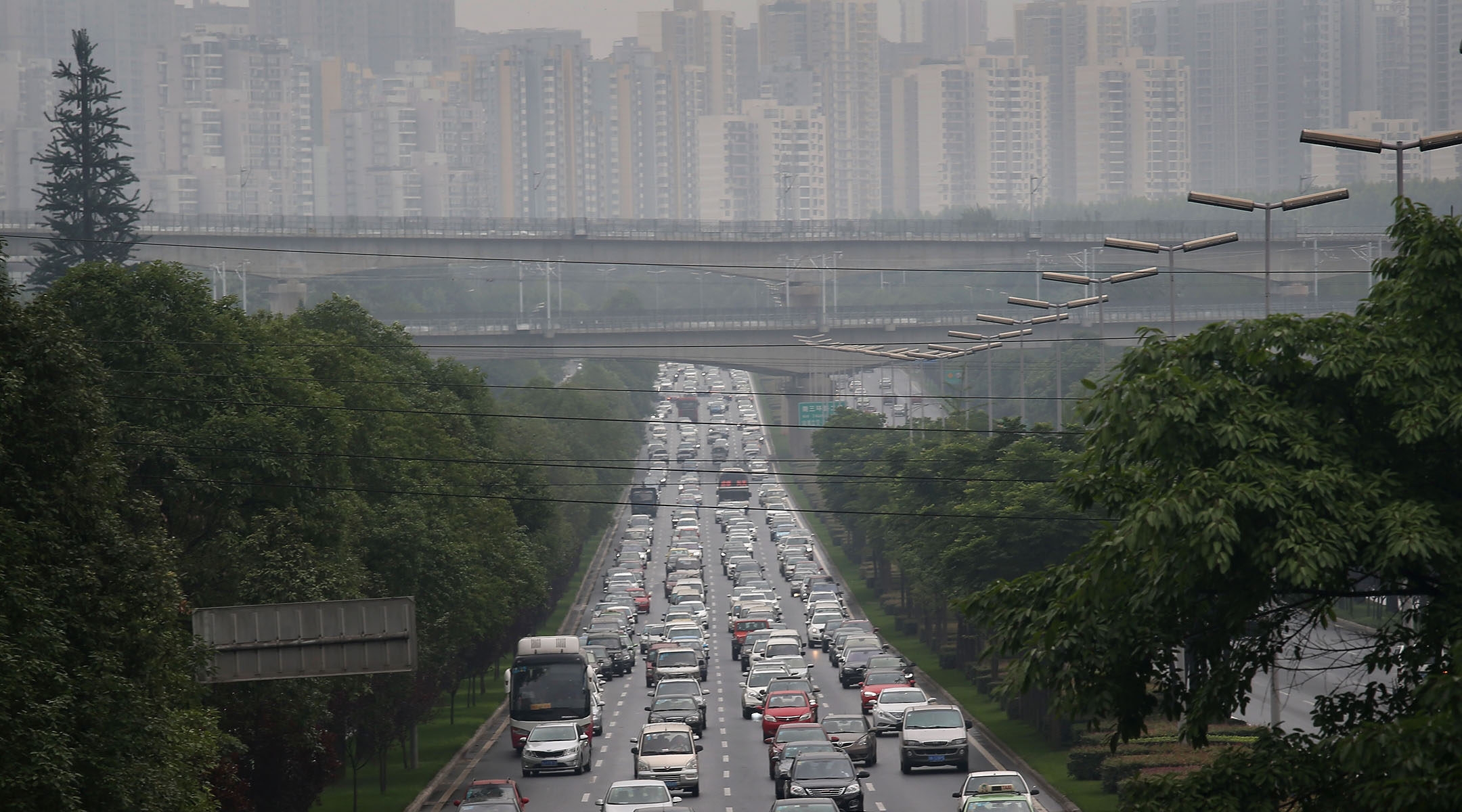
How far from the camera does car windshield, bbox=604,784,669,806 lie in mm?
30859

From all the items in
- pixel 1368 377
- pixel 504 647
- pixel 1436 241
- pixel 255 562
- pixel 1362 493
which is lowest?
pixel 504 647

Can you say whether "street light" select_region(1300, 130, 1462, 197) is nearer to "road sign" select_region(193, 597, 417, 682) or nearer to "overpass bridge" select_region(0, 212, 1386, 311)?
"road sign" select_region(193, 597, 417, 682)

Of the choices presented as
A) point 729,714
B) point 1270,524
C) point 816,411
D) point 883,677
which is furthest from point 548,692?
point 816,411

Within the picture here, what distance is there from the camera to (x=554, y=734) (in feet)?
138

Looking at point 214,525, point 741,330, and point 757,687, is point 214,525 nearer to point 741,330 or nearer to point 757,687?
point 757,687

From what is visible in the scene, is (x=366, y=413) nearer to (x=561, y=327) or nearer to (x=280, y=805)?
(x=280, y=805)

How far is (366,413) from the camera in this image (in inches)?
1697

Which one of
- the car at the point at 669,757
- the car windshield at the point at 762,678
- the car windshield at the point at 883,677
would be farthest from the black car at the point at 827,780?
the car windshield at the point at 762,678

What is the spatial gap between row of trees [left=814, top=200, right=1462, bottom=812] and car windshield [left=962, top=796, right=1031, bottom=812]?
10.7 meters

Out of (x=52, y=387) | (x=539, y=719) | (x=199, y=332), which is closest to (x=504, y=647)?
(x=539, y=719)

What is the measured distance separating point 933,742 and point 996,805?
1161 centimetres

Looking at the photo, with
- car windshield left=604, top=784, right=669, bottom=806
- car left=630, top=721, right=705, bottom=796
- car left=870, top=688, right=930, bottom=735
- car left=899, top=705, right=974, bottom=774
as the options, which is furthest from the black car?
car left=870, top=688, right=930, bottom=735

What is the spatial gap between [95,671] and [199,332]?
14.7m

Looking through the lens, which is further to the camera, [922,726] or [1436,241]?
[922,726]
